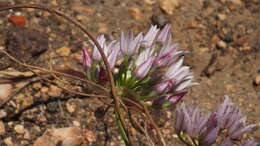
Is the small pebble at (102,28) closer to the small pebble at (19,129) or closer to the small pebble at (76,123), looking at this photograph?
the small pebble at (76,123)

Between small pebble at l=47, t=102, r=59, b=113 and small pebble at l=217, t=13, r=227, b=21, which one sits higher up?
small pebble at l=217, t=13, r=227, b=21

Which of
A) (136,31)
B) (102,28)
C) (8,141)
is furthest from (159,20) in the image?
(8,141)

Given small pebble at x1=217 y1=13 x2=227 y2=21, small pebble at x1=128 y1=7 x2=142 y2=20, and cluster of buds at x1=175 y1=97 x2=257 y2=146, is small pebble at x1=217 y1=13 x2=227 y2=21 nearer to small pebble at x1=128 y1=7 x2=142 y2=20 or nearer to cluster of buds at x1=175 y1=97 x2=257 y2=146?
small pebble at x1=128 y1=7 x2=142 y2=20

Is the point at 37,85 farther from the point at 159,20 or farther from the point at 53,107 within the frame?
the point at 159,20

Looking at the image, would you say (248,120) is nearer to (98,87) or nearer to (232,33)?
(232,33)

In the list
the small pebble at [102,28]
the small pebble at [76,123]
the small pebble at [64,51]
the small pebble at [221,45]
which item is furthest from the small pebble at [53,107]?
the small pebble at [221,45]

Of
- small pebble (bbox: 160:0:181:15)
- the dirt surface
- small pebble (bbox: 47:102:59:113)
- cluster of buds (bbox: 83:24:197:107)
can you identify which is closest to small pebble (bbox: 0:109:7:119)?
the dirt surface
